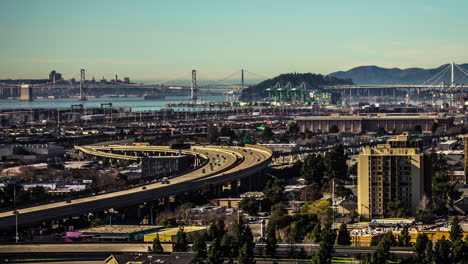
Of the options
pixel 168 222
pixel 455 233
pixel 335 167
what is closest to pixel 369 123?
pixel 335 167

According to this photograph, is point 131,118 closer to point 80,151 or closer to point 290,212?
point 80,151

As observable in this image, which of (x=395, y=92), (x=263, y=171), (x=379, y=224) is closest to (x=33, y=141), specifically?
(x=263, y=171)

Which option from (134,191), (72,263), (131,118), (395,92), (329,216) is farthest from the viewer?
(395,92)

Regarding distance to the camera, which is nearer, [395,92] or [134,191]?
[134,191]

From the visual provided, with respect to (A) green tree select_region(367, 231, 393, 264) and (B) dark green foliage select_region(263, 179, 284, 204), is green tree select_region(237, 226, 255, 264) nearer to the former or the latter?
(A) green tree select_region(367, 231, 393, 264)

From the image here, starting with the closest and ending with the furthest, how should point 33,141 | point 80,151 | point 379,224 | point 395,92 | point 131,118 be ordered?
1. point 379,224
2. point 80,151
3. point 33,141
4. point 131,118
5. point 395,92

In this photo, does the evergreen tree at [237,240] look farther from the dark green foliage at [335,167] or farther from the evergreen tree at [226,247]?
the dark green foliage at [335,167]
